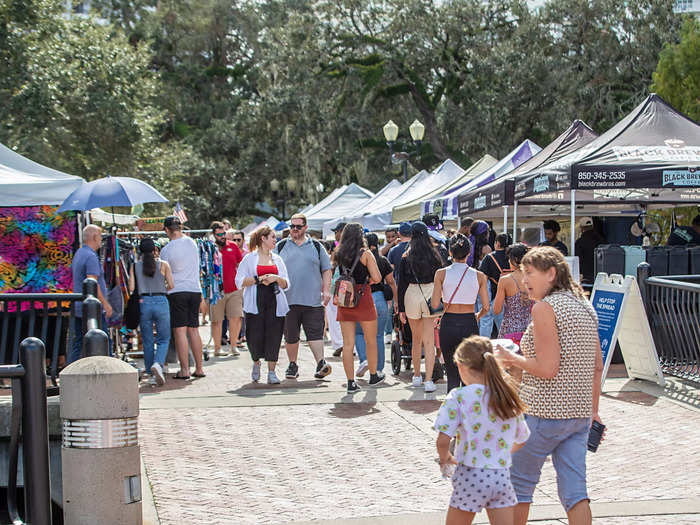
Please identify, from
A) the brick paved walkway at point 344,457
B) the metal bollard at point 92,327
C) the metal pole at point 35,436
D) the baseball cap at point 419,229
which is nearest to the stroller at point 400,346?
the brick paved walkway at point 344,457

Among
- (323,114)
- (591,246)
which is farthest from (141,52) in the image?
(591,246)

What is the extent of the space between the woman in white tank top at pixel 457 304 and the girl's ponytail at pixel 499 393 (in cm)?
399

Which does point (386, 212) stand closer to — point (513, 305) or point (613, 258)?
point (613, 258)

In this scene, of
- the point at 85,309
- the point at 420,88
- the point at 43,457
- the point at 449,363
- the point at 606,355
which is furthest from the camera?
the point at 420,88

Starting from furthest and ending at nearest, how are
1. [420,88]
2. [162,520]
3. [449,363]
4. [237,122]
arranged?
1. [237,122]
2. [420,88]
3. [449,363]
4. [162,520]

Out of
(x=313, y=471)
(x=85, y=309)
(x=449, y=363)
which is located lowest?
(x=313, y=471)

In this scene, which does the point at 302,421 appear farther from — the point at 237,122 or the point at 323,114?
the point at 237,122

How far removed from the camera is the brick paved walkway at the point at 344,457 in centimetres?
575

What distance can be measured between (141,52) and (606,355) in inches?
880

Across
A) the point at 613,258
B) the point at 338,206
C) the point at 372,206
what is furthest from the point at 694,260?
the point at 338,206

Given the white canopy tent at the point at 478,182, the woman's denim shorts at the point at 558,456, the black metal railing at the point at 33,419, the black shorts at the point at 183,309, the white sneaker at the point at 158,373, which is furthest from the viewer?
the white canopy tent at the point at 478,182

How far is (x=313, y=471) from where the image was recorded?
671cm

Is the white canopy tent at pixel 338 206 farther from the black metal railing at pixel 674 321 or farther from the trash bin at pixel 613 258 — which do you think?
the black metal railing at pixel 674 321

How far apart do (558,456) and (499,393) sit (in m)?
→ 0.65
